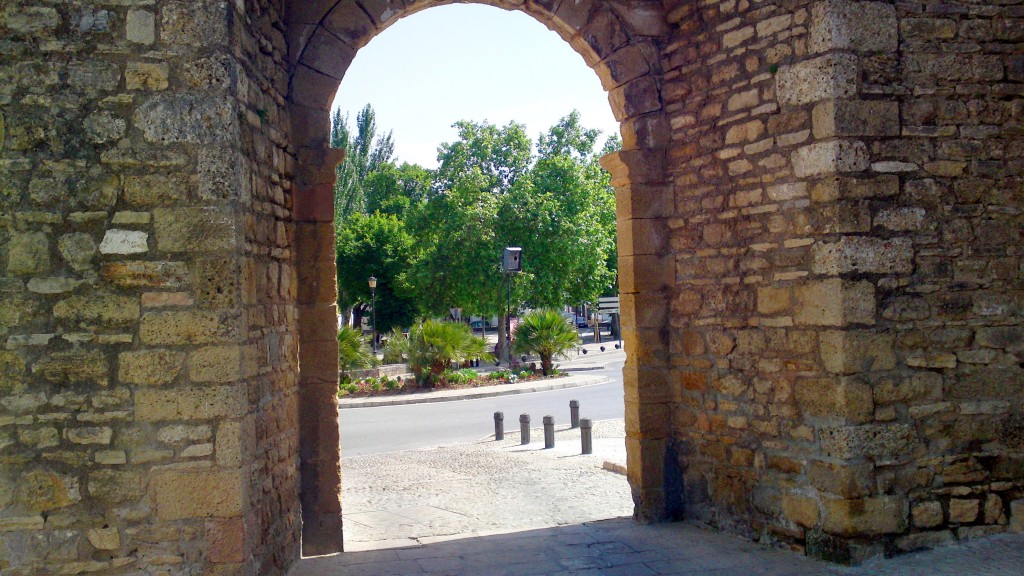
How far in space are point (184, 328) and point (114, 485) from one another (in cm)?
84

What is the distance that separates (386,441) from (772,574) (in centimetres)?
748

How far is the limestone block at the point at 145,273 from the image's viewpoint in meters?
A: 4.04

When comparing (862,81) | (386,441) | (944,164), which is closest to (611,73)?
(862,81)

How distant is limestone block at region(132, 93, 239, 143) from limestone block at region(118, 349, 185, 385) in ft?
3.54

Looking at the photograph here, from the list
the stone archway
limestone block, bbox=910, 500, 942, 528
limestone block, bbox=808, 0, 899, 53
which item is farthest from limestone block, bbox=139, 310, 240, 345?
limestone block, bbox=910, 500, 942, 528

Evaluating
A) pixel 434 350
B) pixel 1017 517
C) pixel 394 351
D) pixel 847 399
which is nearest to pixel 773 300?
pixel 847 399

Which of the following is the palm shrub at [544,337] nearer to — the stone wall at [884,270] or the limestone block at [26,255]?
the stone wall at [884,270]

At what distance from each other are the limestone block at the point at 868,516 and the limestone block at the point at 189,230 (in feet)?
12.3

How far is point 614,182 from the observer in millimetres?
6410

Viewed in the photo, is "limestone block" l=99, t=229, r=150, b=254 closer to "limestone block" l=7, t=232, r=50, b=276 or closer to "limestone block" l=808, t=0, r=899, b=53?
"limestone block" l=7, t=232, r=50, b=276

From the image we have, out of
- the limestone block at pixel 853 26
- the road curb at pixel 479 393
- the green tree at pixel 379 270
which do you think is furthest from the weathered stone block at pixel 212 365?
the green tree at pixel 379 270

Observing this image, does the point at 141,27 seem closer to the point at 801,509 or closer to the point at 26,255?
the point at 26,255

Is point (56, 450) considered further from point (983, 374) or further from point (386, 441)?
point (386, 441)

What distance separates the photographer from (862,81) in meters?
4.78
